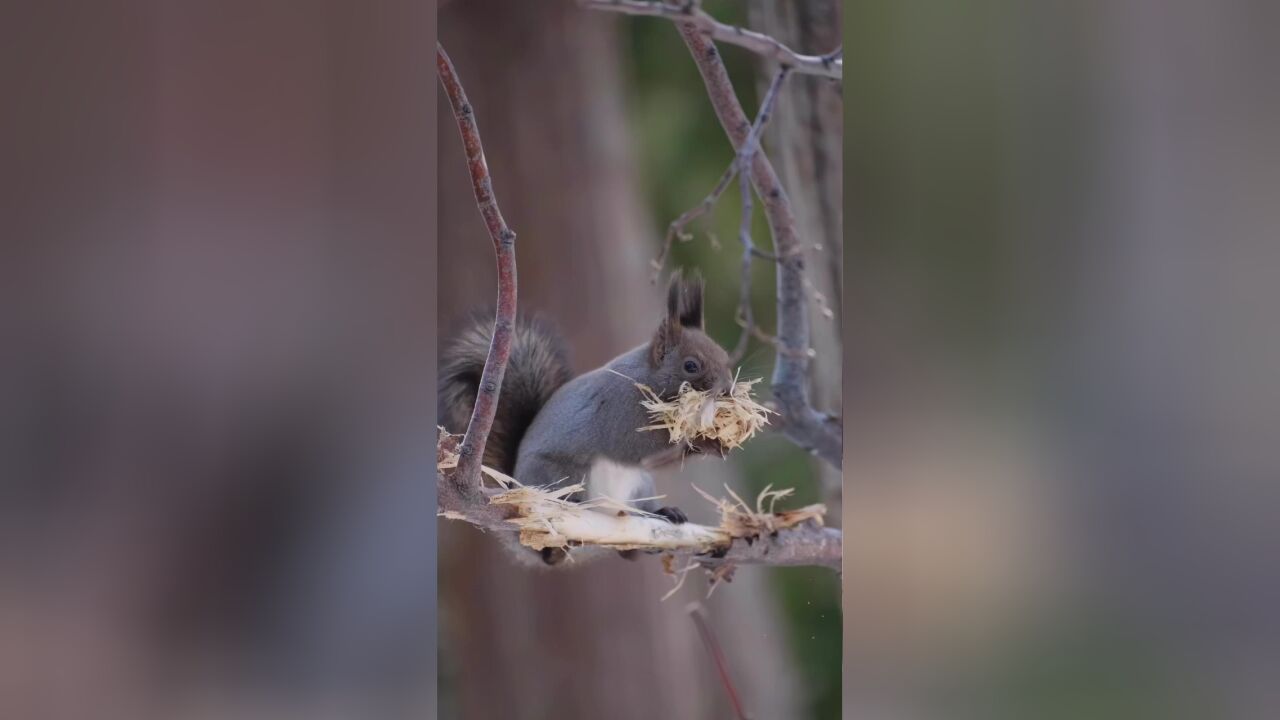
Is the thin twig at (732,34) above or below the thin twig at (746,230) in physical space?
above

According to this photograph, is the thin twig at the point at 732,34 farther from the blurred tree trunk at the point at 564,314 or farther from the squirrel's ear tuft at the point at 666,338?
the squirrel's ear tuft at the point at 666,338

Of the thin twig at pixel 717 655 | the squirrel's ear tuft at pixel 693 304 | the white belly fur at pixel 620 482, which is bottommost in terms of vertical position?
the thin twig at pixel 717 655

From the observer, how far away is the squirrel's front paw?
5.37ft

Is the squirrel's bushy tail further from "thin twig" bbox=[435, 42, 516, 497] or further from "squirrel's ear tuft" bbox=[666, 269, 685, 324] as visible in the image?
"squirrel's ear tuft" bbox=[666, 269, 685, 324]

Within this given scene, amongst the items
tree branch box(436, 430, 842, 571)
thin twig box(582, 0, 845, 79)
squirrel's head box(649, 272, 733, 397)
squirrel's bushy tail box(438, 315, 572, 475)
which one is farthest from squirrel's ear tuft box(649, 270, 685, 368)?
thin twig box(582, 0, 845, 79)

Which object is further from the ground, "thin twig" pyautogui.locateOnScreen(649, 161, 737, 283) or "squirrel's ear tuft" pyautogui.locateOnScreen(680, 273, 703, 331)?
"thin twig" pyautogui.locateOnScreen(649, 161, 737, 283)

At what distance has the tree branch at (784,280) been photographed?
1.61 metres
